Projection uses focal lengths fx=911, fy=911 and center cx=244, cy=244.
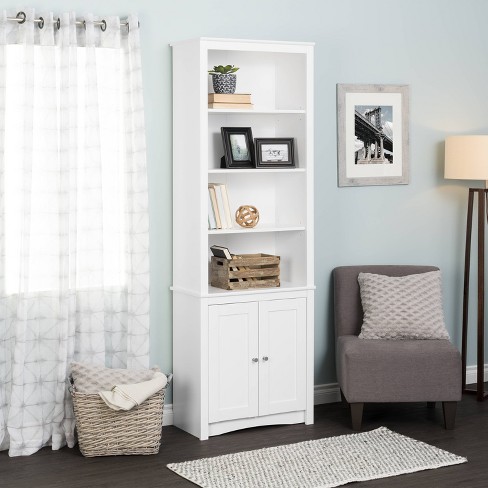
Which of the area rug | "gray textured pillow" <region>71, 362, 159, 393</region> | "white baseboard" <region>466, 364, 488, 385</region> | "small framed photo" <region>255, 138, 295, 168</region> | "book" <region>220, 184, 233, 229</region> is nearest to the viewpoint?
the area rug

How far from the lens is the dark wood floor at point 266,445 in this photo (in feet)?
12.8

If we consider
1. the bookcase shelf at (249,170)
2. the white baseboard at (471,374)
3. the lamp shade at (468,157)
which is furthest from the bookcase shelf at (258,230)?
the white baseboard at (471,374)

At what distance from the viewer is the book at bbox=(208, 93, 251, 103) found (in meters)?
4.46

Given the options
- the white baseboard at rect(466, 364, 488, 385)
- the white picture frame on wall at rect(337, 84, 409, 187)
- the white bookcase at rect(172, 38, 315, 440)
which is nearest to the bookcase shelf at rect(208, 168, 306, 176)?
the white bookcase at rect(172, 38, 315, 440)

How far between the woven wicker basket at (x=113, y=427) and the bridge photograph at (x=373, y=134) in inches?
74.6

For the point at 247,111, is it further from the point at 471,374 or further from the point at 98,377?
the point at 471,374

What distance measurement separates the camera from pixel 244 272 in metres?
4.59

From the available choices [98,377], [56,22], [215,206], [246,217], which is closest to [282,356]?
[246,217]

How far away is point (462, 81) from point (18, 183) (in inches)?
108

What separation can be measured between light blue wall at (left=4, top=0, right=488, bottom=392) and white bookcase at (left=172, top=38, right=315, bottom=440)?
96 mm

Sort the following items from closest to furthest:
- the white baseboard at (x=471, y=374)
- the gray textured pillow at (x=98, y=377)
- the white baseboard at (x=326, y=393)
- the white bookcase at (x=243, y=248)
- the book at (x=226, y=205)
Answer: the gray textured pillow at (x=98, y=377), the white bookcase at (x=243, y=248), the book at (x=226, y=205), the white baseboard at (x=326, y=393), the white baseboard at (x=471, y=374)

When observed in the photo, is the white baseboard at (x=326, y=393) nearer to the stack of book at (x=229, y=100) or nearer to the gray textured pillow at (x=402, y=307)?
the gray textured pillow at (x=402, y=307)

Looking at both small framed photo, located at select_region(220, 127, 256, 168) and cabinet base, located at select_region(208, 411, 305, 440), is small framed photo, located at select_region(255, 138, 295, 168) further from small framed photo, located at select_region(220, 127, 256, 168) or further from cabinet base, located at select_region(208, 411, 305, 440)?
cabinet base, located at select_region(208, 411, 305, 440)

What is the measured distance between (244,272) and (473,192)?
5.09ft
